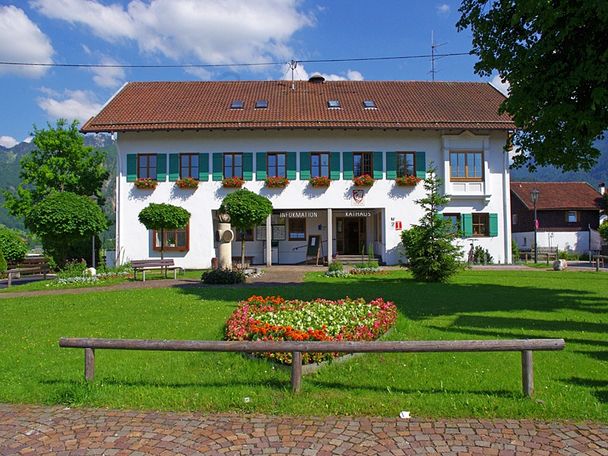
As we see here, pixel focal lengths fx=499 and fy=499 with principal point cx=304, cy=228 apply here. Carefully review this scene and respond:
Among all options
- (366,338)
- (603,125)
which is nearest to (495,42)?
(603,125)

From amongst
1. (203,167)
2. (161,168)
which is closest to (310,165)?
(203,167)

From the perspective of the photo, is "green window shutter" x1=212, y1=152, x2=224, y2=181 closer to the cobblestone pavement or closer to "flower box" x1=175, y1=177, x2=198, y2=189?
"flower box" x1=175, y1=177, x2=198, y2=189

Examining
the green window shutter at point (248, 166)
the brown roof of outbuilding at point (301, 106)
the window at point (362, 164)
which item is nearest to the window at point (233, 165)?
the green window shutter at point (248, 166)

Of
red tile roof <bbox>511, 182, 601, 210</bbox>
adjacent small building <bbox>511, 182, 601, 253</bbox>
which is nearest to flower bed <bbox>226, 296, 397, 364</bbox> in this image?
adjacent small building <bbox>511, 182, 601, 253</bbox>

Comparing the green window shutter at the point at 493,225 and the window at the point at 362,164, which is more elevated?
the window at the point at 362,164

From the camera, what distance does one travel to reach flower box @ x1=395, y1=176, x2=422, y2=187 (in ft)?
80.0

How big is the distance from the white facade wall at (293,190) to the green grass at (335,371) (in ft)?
45.9

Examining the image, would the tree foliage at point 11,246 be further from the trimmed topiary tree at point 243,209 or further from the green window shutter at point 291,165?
the green window shutter at point 291,165

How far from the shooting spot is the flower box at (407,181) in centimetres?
2438

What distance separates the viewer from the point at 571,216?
140ft

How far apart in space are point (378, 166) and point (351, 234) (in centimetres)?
482

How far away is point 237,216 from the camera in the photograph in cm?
1986

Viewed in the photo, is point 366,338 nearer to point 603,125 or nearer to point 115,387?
point 115,387

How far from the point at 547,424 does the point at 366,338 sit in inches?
104
